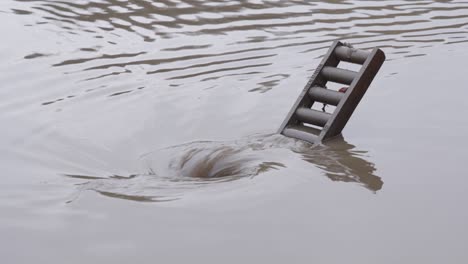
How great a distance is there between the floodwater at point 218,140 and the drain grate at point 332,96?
13 centimetres

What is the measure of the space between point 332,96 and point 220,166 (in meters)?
0.97

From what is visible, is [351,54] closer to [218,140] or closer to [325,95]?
[325,95]

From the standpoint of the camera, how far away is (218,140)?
541 centimetres

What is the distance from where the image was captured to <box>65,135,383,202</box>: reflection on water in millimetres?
4598

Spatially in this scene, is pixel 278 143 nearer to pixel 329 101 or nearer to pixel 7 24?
pixel 329 101

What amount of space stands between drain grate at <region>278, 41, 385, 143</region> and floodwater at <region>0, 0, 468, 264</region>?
0.13m

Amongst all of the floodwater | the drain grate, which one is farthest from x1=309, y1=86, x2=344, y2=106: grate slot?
the floodwater

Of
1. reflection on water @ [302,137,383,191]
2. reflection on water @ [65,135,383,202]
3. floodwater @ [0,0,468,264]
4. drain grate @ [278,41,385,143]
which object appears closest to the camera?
floodwater @ [0,0,468,264]

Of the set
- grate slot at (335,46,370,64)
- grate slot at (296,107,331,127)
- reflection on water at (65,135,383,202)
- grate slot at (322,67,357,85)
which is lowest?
reflection on water at (65,135,383,202)

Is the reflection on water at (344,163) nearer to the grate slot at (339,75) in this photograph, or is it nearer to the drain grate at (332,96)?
the drain grate at (332,96)

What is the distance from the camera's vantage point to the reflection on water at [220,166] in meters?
4.60

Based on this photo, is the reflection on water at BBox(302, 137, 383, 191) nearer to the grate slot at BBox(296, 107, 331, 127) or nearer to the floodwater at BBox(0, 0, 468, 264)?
the floodwater at BBox(0, 0, 468, 264)

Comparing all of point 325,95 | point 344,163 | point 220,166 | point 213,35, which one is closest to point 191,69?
point 213,35

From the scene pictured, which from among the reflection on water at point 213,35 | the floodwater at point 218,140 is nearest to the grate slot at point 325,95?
the floodwater at point 218,140
